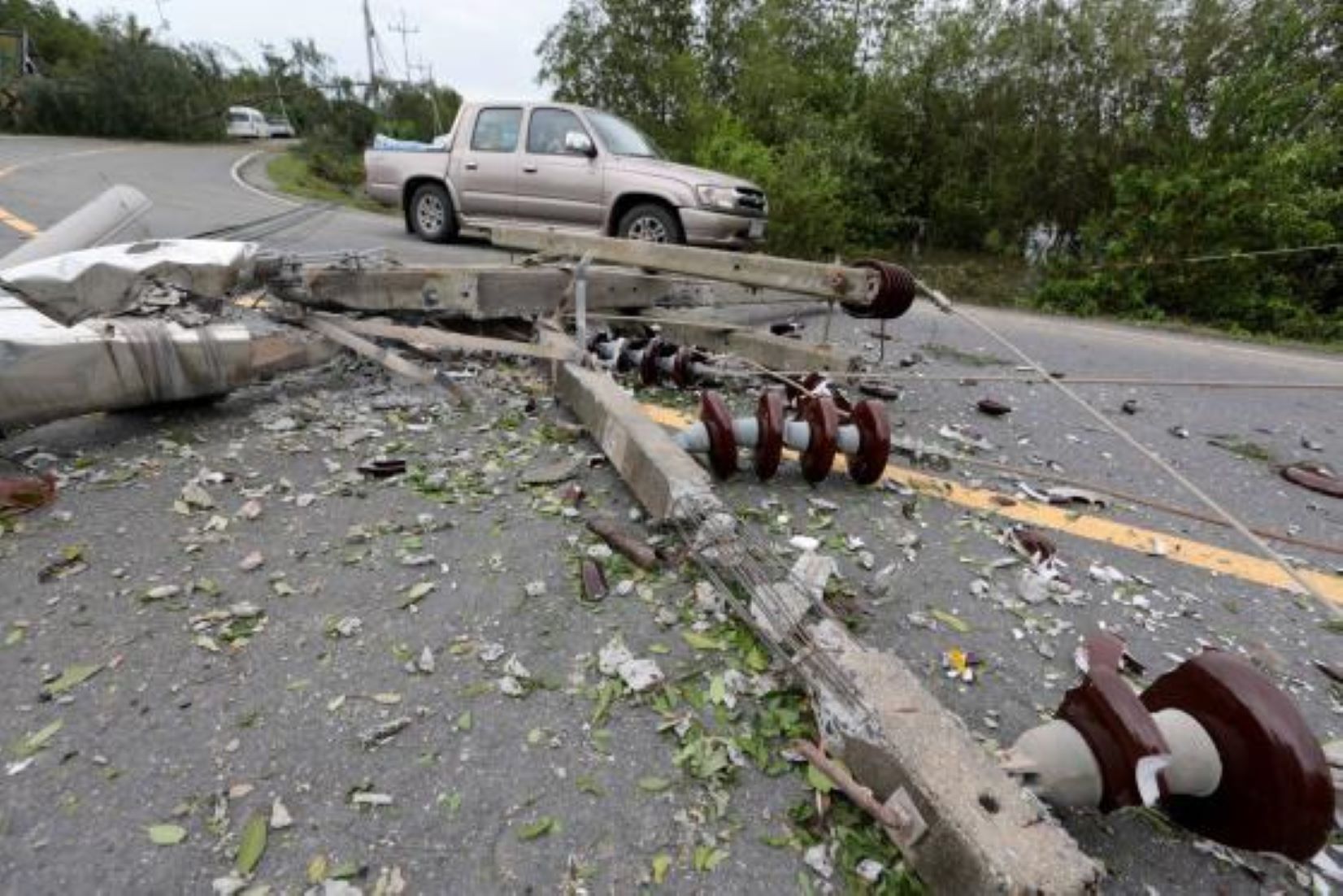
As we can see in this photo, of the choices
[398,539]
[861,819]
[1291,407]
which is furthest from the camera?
[1291,407]

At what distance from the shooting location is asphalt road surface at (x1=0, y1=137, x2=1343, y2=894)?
1448 mm

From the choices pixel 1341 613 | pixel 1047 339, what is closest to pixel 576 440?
pixel 1341 613

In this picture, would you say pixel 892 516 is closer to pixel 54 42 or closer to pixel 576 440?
pixel 576 440

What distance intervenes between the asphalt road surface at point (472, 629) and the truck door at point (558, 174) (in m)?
5.02

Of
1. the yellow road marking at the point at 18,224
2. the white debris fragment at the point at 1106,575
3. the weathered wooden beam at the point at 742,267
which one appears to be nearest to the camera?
the white debris fragment at the point at 1106,575

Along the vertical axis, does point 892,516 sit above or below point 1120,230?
below

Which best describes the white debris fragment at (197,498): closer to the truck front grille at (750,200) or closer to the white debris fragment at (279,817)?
the white debris fragment at (279,817)

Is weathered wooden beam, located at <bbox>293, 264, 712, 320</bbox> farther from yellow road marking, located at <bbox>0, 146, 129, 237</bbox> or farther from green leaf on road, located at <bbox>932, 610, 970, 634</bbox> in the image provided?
yellow road marking, located at <bbox>0, 146, 129, 237</bbox>

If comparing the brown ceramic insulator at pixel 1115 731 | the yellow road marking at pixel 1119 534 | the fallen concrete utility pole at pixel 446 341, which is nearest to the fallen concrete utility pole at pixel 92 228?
the fallen concrete utility pole at pixel 446 341

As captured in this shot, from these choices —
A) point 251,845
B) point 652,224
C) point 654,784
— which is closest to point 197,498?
point 251,845

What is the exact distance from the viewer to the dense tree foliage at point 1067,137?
9312 mm

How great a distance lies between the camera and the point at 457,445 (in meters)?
3.28

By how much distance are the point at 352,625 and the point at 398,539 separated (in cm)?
47

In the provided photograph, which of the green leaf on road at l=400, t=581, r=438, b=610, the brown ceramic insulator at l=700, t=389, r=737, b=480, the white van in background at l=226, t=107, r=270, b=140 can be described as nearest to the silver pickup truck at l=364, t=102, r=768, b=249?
the brown ceramic insulator at l=700, t=389, r=737, b=480
